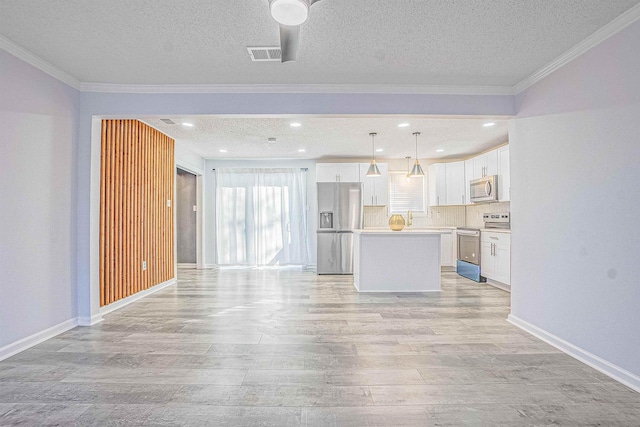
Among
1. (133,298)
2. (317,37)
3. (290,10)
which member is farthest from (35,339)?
(317,37)

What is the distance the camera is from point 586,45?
241 centimetres

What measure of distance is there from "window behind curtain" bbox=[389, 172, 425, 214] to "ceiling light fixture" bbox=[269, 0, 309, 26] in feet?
18.8

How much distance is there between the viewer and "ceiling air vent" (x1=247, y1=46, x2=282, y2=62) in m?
2.53

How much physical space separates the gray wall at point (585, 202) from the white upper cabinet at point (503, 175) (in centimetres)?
210

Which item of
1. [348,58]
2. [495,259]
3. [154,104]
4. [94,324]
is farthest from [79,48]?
[495,259]

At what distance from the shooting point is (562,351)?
2.59 metres

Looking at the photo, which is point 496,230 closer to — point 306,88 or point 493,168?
point 493,168

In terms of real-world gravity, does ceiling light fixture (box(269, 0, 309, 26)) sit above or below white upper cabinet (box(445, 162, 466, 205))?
above

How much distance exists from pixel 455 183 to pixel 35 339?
261 inches

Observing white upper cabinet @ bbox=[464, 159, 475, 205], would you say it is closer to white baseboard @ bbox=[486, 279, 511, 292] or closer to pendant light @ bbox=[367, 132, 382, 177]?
white baseboard @ bbox=[486, 279, 511, 292]

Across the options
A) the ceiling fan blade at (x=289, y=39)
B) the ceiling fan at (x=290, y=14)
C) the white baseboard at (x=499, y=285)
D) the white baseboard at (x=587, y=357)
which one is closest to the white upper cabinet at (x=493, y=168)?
the white baseboard at (x=499, y=285)

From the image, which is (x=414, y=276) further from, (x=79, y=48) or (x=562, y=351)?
(x=79, y=48)

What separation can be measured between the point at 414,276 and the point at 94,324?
12.9 feet

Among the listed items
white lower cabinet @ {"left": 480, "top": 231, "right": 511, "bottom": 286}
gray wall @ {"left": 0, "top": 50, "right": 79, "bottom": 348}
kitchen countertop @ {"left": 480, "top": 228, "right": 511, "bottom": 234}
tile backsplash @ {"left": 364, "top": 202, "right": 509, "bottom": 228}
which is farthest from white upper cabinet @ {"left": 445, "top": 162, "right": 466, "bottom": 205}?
gray wall @ {"left": 0, "top": 50, "right": 79, "bottom": 348}
